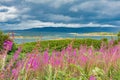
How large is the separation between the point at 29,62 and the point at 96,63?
270 cm

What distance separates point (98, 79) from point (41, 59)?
4.36 feet

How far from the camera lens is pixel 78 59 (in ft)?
22.1

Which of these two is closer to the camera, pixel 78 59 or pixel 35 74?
pixel 35 74

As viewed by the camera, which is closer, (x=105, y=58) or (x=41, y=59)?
(x=41, y=59)

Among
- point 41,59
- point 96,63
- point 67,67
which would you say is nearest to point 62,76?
point 67,67

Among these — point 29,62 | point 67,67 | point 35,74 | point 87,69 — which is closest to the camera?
point 29,62

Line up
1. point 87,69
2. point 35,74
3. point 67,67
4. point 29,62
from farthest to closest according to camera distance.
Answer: point 87,69, point 67,67, point 35,74, point 29,62

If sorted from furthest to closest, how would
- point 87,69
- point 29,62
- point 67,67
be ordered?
point 87,69
point 67,67
point 29,62

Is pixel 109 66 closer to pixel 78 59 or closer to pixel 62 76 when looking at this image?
pixel 78 59

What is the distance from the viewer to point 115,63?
21.8 feet

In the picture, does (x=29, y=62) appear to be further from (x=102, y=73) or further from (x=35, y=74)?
(x=102, y=73)

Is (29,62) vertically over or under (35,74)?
over

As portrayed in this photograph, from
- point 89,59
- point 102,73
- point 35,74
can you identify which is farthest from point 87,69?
point 35,74

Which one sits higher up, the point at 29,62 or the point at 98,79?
the point at 29,62
